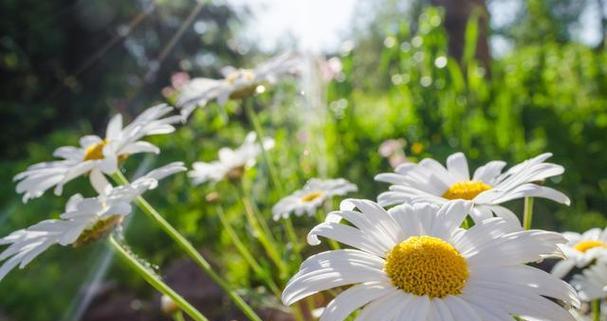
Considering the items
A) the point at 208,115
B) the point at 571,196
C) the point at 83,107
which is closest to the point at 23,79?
the point at 83,107

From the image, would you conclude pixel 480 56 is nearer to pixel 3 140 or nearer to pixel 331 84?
pixel 331 84

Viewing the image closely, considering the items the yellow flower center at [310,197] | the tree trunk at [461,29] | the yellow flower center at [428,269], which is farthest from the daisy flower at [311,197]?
the tree trunk at [461,29]

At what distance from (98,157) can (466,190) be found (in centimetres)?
63

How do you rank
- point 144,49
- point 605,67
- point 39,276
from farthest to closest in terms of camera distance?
point 144,49 → point 605,67 → point 39,276

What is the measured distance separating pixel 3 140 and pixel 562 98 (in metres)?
9.49

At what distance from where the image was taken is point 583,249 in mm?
985

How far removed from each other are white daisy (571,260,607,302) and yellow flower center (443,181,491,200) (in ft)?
0.71

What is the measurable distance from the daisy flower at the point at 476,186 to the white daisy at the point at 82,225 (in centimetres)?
34

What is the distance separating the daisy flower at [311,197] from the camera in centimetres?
121

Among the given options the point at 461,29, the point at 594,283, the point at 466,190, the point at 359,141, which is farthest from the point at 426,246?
the point at 461,29

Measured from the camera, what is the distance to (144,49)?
12242 millimetres

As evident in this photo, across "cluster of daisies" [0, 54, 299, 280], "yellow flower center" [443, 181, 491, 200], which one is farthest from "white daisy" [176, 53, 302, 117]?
"yellow flower center" [443, 181, 491, 200]

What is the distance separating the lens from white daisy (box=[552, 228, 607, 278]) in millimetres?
930

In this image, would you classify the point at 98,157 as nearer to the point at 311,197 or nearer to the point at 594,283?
the point at 311,197
